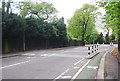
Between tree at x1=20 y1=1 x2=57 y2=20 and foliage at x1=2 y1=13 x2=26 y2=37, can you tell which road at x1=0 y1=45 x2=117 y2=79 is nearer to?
foliage at x1=2 y1=13 x2=26 y2=37

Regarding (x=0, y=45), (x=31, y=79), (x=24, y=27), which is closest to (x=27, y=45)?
(x=24, y=27)

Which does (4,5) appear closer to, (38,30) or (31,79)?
(38,30)

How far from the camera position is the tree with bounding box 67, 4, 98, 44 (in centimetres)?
6825

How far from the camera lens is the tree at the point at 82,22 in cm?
6825

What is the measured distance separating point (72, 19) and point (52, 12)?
28791mm

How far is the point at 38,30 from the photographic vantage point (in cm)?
3366

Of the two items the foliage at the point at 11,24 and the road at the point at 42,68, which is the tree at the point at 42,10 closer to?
the foliage at the point at 11,24

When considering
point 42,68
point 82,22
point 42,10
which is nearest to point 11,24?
point 42,68

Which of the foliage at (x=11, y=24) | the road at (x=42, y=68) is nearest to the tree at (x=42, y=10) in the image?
the foliage at (x=11, y=24)

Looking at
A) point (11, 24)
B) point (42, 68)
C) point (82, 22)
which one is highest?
point (82, 22)

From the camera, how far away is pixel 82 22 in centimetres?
7000

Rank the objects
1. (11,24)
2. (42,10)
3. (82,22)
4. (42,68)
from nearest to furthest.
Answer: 1. (42,68)
2. (11,24)
3. (42,10)
4. (82,22)

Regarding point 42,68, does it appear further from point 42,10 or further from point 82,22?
point 82,22

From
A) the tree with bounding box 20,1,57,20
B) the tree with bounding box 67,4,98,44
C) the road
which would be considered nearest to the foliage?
the road
